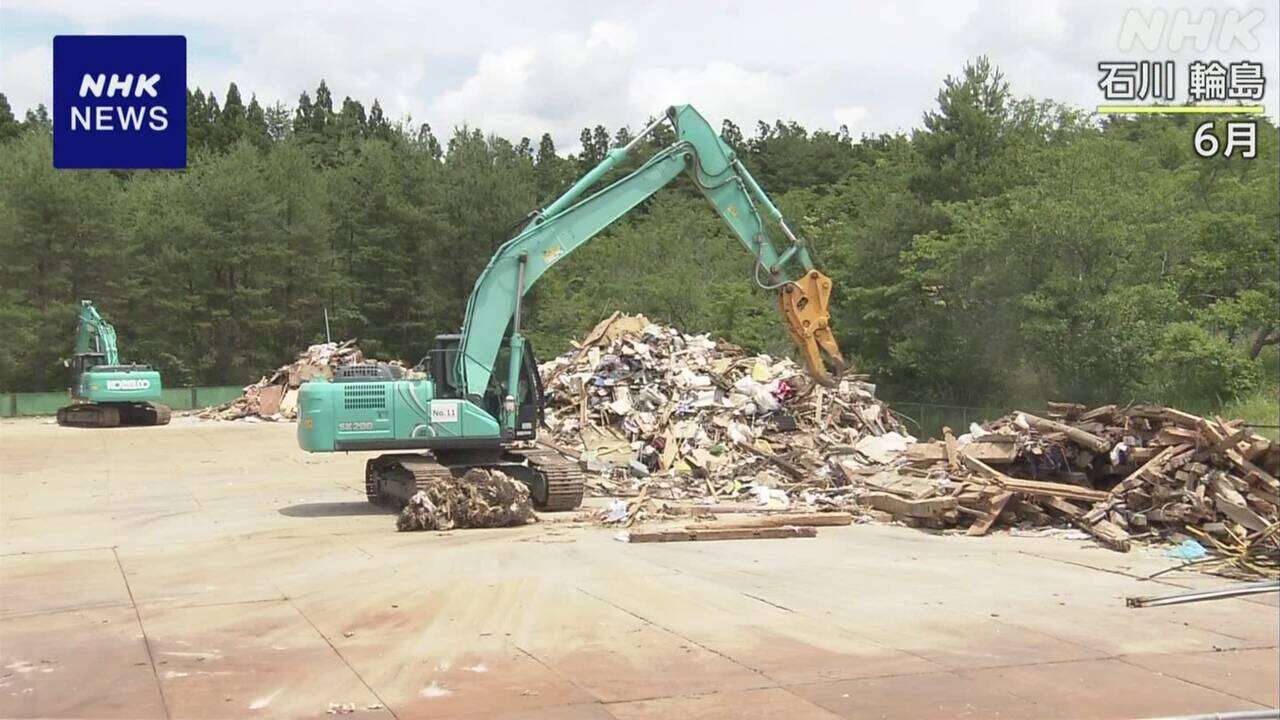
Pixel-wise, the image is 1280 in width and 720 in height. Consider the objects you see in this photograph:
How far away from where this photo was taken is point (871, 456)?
20109 mm

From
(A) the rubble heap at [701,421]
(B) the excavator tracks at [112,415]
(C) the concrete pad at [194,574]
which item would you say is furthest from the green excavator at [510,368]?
(B) the excavator tracks at [112,415]

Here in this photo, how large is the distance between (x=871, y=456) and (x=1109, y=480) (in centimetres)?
460

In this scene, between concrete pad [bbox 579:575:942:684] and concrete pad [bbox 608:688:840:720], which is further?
concrete pad [bbox 579:575:942:684]

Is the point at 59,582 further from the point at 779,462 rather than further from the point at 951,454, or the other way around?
the point at 951,454

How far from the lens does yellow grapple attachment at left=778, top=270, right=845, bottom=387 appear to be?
661 inches

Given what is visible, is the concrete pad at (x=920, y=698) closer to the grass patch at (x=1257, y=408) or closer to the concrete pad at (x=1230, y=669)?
the concrete pad at (x=1230, y=669)

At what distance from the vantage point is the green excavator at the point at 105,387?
36188 mm

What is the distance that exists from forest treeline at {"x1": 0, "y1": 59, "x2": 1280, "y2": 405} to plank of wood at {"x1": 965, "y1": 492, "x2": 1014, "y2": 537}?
611 inches

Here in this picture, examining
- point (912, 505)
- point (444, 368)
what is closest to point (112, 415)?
point (444, 368)

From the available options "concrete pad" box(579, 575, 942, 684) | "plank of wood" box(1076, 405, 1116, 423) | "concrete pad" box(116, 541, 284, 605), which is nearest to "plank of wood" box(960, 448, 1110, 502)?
"plank of wood" box(1076, 405, 1116, 423)

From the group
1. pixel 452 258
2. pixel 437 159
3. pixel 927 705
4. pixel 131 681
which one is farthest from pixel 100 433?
pixel 927 705

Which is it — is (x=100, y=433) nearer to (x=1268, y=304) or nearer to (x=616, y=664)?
(x=616, y=664)

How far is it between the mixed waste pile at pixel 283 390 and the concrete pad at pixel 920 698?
3406 cm

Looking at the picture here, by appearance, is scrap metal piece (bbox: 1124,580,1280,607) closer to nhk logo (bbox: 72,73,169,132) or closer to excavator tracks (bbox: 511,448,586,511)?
excavator tracks (bbox: 511,448,586,511)
